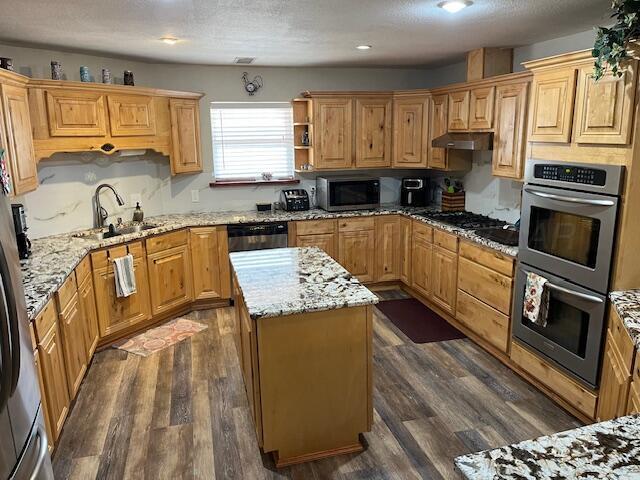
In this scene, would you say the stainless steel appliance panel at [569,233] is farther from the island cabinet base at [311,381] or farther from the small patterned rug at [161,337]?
the small patterned rug at [161,337]

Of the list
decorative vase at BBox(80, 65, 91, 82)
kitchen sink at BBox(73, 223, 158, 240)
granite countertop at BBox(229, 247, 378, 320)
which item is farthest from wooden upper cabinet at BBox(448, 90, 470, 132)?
decorative vase at BBox(80, 65, 91, 82)

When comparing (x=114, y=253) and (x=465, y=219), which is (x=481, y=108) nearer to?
(x=465, y=219)

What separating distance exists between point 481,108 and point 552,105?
1.31 m

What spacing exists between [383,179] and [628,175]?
11.3 ft

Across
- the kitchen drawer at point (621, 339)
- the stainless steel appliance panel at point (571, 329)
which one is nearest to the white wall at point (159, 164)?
the stainless steel appliance panel at point (571, 329)

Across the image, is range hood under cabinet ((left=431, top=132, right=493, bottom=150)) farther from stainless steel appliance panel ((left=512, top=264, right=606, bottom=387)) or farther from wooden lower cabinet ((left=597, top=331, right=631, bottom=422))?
wooden lower cabinet ((left=597, top=331, right=631, bottom=422))

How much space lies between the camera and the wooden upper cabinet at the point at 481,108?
406 cm

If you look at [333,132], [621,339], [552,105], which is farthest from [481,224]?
[621,339]

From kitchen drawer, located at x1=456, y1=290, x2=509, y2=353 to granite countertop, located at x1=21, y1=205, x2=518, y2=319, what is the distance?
0.51m

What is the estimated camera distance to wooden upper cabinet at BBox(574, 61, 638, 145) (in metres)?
2.43

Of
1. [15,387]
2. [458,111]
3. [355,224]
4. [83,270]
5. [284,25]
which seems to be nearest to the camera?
[15,387]

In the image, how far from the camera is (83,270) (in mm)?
3494

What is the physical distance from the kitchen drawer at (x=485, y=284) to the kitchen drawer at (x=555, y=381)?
1.08 feet

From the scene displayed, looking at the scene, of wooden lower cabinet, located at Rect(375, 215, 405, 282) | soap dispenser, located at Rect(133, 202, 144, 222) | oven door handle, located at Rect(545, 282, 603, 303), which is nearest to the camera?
oven door handle, located at Rect(545, 282, 603, 303)
